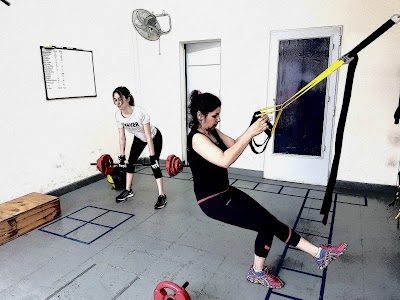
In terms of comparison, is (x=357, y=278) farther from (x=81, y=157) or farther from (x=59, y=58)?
(x=59, y=58)

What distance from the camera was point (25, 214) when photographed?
301 cm

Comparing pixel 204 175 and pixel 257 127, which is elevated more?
pixel 257 127

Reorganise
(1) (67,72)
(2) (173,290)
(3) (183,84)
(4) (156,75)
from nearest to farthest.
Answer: (2) (173,290), (1) (67,72), (3) (183,84), (4) (156,75)

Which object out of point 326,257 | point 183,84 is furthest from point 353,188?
point 183,84

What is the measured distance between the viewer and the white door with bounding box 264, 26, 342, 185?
4027 mm

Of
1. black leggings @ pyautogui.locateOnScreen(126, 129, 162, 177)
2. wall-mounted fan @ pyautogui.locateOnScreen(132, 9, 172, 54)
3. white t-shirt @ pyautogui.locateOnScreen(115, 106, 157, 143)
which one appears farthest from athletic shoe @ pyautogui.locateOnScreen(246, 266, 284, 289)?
wall-mounted fan @ pyautogui.locateOnScreen(132, 9, 172, 54)

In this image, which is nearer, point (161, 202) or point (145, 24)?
point (161, 202)

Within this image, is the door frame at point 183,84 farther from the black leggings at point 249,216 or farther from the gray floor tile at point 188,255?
the black leggings at point 249,216

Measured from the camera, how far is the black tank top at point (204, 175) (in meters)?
1.99

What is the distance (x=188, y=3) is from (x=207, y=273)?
13.3 feet

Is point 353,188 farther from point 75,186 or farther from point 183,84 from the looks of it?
point 75,186

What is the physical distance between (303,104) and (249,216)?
112 inches

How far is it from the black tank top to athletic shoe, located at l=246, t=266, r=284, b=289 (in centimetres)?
71

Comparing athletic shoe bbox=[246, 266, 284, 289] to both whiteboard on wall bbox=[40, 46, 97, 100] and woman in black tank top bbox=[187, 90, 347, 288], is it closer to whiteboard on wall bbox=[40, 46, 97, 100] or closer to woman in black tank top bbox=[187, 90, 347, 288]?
woman in black tank top bbox=[187, 90, 347, 288]
